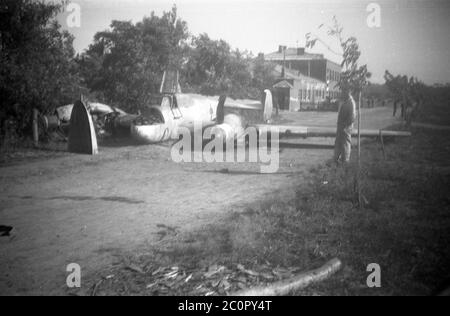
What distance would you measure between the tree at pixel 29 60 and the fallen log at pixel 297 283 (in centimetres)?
1553

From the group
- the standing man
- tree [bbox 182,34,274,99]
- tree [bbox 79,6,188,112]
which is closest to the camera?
the standing man

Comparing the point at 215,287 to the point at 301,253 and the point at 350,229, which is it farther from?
the point at 350,229

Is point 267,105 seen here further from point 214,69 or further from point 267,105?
point 214,69

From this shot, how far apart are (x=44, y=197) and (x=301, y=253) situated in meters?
6.95

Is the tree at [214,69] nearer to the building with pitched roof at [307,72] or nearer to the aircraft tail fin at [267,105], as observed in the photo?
the aircraft tail fin at [267,105]

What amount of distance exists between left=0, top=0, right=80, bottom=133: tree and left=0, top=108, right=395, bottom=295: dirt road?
423 cm

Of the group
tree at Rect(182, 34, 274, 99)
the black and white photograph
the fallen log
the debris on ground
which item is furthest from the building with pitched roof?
the debris on ground

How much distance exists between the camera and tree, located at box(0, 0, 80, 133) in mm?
14711

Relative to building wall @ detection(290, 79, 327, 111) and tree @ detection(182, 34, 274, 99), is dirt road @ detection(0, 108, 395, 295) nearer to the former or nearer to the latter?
tree @ detection(182, 34, 274, 99)

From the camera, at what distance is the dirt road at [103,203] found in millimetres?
4977

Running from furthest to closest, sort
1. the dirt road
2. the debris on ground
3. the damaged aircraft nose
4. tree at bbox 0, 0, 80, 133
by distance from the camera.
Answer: the damaged aircraft nose → tree at bbox 0, 0, 80, 133 → the dirt road → the debris on ground

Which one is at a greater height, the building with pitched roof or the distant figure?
the building with pitched roof

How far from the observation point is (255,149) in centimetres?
1543
